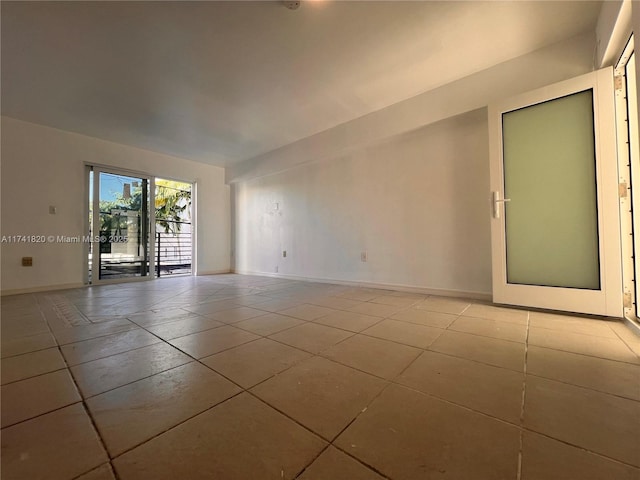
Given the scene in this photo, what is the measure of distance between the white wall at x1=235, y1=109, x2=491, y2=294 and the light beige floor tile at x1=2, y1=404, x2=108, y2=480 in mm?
3192

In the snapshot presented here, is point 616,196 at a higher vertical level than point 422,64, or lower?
lower

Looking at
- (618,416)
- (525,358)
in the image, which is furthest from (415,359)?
(618,416)

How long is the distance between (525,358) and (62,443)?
202 centimetres

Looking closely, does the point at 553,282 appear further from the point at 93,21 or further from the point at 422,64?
the point at 93,21

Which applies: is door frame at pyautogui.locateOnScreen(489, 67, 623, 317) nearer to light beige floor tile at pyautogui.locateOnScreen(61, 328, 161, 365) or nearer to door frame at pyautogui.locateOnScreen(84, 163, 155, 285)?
light beige floor tile at pyautogui.locateOnScreen(61, 328, 161, 365)

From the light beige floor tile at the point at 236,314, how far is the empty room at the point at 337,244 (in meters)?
0.04

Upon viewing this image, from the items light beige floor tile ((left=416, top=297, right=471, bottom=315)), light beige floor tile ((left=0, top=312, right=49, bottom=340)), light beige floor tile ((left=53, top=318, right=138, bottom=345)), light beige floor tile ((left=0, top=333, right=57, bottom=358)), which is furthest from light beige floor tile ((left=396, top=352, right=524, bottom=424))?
light beige floor tile ((left=0, top=312, right=49, bottom=340))

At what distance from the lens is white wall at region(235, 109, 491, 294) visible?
2918mm

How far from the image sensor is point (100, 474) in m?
0.71

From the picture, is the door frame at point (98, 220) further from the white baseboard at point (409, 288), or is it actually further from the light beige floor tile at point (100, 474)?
the light beige floor tile at point (100, 474)

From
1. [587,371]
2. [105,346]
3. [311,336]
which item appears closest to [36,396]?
[105,346]

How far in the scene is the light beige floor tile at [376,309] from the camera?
232 cm

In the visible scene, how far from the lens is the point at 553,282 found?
2.28m

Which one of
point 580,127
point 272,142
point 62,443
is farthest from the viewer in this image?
point 272,142
